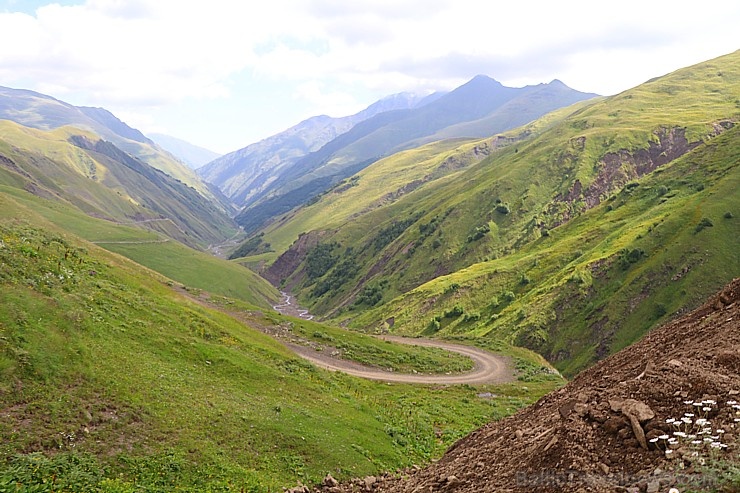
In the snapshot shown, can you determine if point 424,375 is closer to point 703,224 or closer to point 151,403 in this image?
point 151,403

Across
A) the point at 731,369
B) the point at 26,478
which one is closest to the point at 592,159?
the point at 731,369

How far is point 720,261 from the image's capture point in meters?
70.6

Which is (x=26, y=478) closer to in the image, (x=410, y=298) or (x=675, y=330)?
(x=675, y=330)

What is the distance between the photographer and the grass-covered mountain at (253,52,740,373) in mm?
74750

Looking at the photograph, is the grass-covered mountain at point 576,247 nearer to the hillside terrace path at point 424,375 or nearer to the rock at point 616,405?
the hillside terrace path at point 424,375

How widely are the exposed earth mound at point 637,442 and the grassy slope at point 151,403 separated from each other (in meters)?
7.20

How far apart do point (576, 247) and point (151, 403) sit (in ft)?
333

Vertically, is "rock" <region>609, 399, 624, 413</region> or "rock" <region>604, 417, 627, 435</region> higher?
"rock" <region>609, 399, 624, 413</region>

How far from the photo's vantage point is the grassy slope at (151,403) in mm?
17812

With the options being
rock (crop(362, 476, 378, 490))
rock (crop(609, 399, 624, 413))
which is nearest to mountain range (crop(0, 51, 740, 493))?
rock (crop(609, 399, 624, 413))

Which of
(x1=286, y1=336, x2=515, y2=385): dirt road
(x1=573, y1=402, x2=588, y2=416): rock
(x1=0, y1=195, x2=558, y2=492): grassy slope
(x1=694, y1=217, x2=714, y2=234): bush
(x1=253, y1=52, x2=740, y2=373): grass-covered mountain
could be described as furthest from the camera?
(x1=694, y1=217, x2=714, y2=234): bush

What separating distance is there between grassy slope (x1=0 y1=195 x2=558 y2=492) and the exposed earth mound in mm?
7203

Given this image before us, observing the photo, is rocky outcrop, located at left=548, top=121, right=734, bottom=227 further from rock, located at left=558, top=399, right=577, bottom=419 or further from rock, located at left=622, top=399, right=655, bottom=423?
rock, located at left=622, top=399, right=655, bottom=423

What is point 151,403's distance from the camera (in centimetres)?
2227
